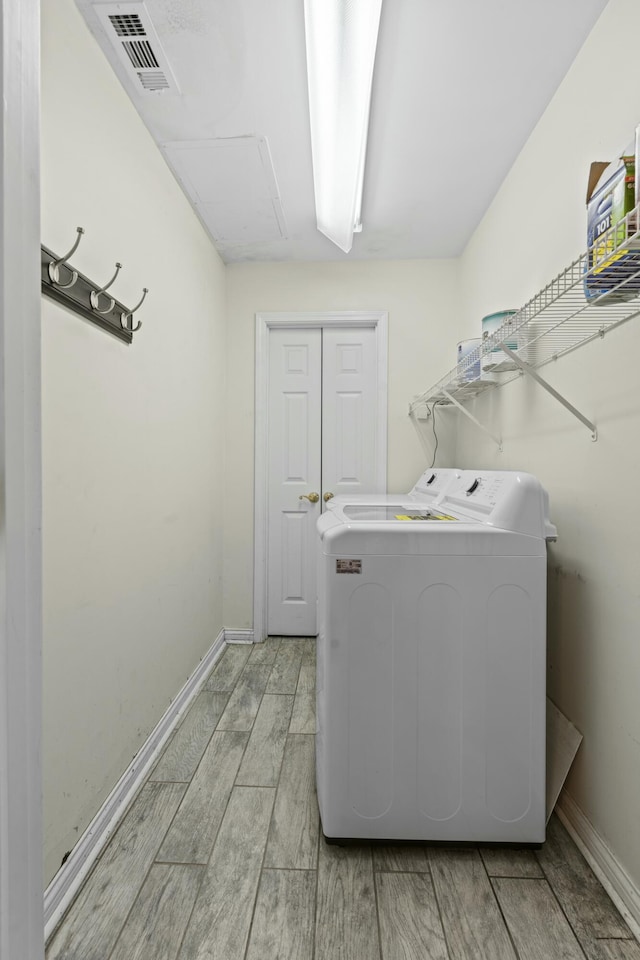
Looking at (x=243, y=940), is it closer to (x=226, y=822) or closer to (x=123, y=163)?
(x=226, y=822)

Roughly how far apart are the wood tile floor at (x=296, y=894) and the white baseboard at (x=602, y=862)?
2 cm

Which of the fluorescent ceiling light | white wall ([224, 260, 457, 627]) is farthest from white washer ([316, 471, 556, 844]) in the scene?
white wall ([224, 260, 457, 627])

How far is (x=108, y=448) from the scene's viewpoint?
1.58 meters

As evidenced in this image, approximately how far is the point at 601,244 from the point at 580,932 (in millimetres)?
1536

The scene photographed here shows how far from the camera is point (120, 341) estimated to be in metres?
1.68

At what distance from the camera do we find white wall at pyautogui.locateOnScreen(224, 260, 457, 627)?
3.14m

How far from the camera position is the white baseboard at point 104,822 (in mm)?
1220

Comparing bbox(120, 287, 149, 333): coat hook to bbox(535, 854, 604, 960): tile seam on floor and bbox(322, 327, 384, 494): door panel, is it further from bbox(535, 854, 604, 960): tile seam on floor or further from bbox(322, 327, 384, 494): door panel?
bbox(535, 854, 604, 960): tile seam on floor

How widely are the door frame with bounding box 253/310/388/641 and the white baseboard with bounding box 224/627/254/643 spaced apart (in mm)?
38

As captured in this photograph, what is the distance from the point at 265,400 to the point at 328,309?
689 mm

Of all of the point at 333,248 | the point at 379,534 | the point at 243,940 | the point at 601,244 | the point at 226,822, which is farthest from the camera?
the point at 333,248

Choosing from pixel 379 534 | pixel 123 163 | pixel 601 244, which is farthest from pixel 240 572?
pixel 601 244

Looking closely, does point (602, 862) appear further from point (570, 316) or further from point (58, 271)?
point (58, 271)

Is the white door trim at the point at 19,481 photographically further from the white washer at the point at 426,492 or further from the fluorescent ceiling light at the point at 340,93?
the white washer at the point at 426,492
